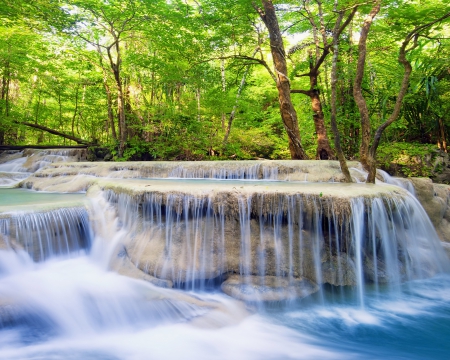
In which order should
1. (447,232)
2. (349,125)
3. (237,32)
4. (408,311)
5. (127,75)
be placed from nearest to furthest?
(408,311) → (447,232) → (237,32) → (349,125) → (127,75)

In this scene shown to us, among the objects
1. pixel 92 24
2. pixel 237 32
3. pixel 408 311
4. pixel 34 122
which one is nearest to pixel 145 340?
pixel 408 311

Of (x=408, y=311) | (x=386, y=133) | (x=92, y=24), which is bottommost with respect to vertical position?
(x=408, y=311)

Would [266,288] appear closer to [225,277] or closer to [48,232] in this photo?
A: [225,277]

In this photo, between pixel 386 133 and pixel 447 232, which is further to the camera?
pixel 386 133

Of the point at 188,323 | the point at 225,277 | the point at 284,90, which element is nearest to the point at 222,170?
the point at 284,90

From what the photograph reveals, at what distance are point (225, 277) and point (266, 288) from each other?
0.58 metres

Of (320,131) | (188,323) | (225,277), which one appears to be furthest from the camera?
(320,131)

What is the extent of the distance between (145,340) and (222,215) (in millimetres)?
1762

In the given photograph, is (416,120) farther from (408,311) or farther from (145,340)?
(145,340)

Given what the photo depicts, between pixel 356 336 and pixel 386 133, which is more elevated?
pixel 386 133

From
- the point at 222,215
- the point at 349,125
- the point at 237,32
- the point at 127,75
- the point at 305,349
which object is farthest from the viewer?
the point at 127,75

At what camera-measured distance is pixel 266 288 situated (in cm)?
365

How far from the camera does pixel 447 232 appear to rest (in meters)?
5.75

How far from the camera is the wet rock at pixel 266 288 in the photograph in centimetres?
357
